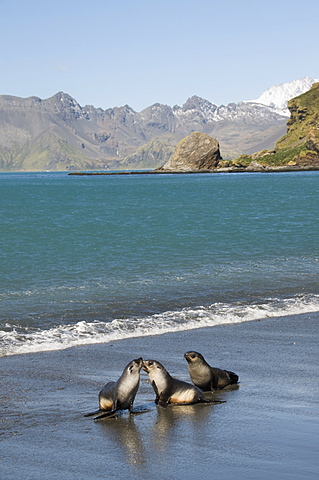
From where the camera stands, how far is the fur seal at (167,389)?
1114cm

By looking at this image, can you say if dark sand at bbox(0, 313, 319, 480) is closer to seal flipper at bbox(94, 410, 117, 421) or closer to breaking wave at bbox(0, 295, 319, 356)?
seal flipper at bbox(94, 410, 117, 421)

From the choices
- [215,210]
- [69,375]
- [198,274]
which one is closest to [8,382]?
[69,375]

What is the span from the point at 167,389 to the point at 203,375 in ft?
3.93

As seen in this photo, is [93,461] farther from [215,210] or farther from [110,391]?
[215,210]

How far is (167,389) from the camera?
36.6 feet

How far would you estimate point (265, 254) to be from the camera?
36031mm

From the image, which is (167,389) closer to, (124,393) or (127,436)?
(124,393)

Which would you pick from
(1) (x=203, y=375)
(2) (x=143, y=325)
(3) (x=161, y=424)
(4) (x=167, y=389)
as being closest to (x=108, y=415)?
(3) (x=161, y=424)

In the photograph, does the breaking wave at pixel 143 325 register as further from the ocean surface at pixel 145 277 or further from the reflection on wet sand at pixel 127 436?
the reflection on wet sand at pixel 127 436

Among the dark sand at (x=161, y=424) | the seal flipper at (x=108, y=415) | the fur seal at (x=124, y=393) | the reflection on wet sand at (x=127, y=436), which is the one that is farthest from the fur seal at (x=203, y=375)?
the seal flipper at (x=108, y=415)

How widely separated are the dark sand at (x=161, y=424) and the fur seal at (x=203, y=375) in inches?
11.4

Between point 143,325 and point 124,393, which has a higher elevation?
point 124,393

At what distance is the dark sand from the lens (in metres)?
8.23

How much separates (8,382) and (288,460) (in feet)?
20.9
